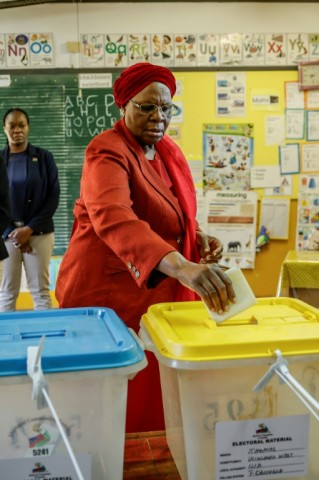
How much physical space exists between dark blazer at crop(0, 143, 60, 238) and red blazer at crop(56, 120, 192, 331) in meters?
2.37

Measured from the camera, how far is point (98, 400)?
832 millimetres

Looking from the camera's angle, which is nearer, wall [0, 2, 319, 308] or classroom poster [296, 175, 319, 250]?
wall [0, 2, 319, 308]

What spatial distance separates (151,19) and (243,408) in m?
4.17

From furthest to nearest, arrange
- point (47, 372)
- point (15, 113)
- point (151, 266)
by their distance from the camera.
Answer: point (15, 113) → point (151, 266) → point (47, 372)

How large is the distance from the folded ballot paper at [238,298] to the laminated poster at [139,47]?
12.7ft

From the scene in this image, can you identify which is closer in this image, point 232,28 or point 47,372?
point 47,372

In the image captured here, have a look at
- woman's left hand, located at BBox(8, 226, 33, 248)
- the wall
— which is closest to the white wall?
the wall

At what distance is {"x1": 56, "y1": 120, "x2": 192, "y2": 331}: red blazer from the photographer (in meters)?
1.37

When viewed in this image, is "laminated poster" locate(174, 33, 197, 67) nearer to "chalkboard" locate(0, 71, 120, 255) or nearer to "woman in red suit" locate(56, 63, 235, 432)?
"chalkboard" locate(0, 71, 120, 255)

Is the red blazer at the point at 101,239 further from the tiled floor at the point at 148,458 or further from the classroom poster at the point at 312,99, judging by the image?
the classroom poster at the point at 312,99

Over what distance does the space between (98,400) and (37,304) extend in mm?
3285

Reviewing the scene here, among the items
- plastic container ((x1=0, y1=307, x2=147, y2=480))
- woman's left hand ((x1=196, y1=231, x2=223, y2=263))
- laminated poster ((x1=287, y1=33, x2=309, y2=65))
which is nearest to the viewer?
plastic container ((x1=0, y1=307, x2=147, y2=480))

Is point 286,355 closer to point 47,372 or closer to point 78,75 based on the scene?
point 47,372

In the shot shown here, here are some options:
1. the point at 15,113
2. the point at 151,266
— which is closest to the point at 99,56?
the point at 15,113
